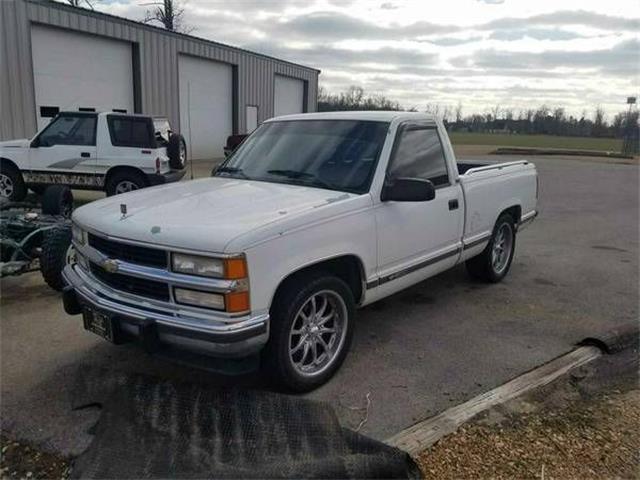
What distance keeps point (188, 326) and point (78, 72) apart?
1656 centimetres

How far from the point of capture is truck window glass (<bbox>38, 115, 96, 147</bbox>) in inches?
435

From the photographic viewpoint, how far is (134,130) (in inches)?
442

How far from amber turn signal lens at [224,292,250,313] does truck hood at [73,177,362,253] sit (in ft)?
0.87

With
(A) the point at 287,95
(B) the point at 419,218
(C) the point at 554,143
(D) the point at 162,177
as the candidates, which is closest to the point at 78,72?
(D) the point at 162,177

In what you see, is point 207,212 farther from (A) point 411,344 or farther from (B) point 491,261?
(B) point 491,261

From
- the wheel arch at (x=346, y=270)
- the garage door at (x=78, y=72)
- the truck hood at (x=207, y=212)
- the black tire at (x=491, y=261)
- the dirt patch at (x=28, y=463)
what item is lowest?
the dirt patch at (x=28, y=463)

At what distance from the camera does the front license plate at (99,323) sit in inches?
134

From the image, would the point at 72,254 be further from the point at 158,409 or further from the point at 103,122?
the point at 103,122

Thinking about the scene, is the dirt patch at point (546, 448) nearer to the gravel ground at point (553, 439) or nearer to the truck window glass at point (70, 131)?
the gravel ground at point (553, 439)

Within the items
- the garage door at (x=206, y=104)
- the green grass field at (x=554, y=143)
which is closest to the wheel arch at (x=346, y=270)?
the garage door at (x=206, y=104)

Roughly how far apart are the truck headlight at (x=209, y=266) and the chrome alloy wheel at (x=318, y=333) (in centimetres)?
62

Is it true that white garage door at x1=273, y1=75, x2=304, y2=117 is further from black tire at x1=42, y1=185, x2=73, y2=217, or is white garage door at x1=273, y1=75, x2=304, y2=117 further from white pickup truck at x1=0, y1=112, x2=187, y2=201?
black tire at x1=42, y1=185, x2=73, y2=217

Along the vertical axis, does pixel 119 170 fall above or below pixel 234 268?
below

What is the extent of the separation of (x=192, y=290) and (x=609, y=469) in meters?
2.46
